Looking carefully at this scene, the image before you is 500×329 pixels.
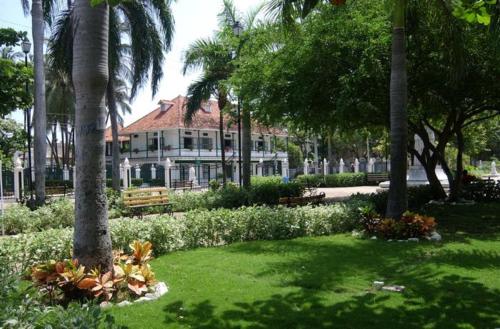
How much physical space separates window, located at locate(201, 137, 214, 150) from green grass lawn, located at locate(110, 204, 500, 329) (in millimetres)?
40028

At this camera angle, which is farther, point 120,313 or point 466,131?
point 466,131

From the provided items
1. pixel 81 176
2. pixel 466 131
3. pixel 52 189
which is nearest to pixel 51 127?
pixel 52 189

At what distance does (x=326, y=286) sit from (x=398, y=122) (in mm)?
5393

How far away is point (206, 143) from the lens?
49.6 meters

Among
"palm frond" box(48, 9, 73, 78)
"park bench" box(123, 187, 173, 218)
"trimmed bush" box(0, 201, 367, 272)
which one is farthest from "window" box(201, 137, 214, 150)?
"trimmed bush" box(0, 201, 367, 272)

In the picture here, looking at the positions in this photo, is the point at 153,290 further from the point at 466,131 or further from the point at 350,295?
the point at 466,131

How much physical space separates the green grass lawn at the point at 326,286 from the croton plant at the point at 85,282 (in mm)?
311

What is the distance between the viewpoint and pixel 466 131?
23.1 metres

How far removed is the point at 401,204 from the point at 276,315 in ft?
20.6

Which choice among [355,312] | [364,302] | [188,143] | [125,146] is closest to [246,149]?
Result: [364,302]

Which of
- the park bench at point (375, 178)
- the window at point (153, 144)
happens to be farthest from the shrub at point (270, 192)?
the window at point (153, 144)

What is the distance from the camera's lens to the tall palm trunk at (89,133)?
5.62m

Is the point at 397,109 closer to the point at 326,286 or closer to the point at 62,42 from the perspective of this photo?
the point at 326,286

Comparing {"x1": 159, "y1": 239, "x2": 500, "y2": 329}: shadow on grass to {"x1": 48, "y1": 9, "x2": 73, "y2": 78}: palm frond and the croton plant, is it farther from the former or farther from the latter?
{"x1": 48, "y1": 9, "x2": 73, "y2": 78}: palm frond
